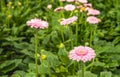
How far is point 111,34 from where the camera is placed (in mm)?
3877

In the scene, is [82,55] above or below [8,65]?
above

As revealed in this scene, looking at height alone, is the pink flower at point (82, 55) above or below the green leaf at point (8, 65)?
above

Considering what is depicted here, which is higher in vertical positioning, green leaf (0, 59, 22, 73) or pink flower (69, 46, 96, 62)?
pink flower (69, 46, 96, 62)

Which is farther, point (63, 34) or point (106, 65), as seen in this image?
point (63, 34)

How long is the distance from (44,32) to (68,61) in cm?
97

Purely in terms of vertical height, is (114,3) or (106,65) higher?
(114,3)

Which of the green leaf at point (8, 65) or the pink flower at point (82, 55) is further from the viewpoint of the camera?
the green leaf at point (8, 65)

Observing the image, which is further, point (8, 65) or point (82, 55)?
point (8, 65)

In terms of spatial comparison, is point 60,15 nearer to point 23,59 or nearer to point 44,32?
point 44,32

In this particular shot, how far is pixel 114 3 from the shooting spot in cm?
469

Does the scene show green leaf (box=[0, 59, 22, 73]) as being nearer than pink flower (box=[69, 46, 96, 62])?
No

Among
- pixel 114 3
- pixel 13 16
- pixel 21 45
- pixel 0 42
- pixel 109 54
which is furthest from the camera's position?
pixel 114 3

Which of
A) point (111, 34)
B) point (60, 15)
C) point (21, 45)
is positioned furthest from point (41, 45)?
point (111, 34)

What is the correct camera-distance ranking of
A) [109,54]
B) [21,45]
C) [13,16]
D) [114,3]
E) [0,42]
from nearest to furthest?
[109,54] < [21,45] < [0,42] < [13,16] < [114,3]
